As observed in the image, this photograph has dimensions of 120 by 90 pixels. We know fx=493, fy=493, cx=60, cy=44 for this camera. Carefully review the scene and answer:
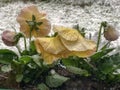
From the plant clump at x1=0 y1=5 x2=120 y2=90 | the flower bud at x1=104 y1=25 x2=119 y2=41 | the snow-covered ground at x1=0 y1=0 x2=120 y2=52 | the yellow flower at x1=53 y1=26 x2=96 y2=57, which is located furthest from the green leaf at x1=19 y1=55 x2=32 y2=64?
the snow-covered ground at x1=0 y1=0 x2=120 y2=52

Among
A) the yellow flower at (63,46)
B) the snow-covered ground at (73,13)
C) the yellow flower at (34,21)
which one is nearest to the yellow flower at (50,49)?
the yellow flower at (63,46)

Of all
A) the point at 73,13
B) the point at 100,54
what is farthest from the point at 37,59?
the point at 73,13

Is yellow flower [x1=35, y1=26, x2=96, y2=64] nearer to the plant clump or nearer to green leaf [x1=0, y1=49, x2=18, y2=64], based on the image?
the plant clump

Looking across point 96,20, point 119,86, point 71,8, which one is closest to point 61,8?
point 71,8

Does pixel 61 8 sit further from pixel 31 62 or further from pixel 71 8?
pixel 31 62

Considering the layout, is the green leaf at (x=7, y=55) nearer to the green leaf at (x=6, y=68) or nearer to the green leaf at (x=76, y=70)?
the green leaf at (x=6, y=68)

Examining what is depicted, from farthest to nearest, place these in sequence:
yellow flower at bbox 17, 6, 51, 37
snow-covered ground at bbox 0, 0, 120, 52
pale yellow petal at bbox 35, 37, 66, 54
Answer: snow-covered ground at bbox 0, 0, 120, 52 < yellow flower at bbox 17, 6, 51, 37 < pale yellow petal at bbox 35, 37, 66, 54
